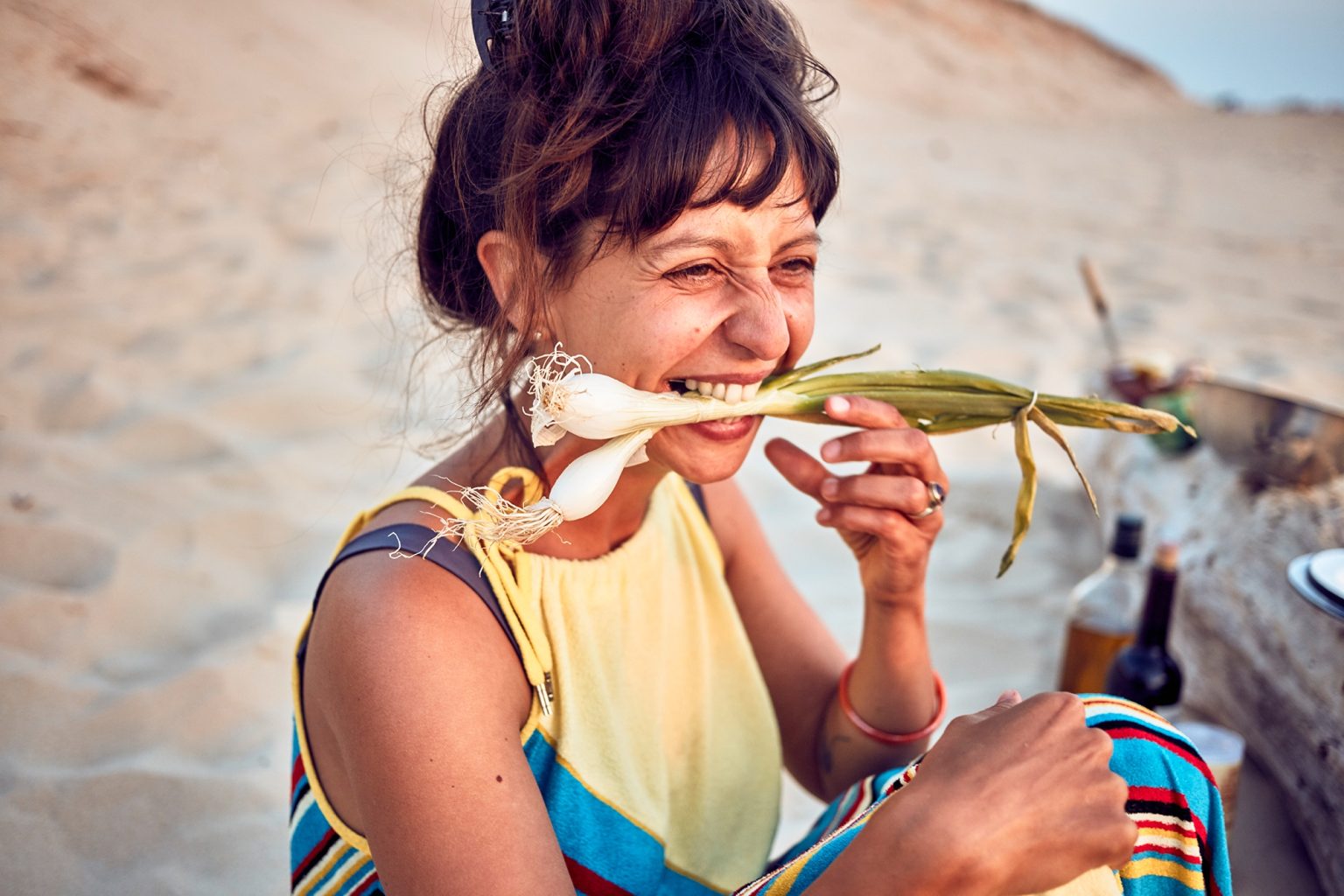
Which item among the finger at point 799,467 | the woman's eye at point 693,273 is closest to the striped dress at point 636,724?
the finger at point 799,467

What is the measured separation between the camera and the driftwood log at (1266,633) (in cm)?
198

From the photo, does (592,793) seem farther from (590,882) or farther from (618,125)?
(618,125)

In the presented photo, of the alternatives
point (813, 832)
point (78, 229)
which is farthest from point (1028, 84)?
point (813, 832)

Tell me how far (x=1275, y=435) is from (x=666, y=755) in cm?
187

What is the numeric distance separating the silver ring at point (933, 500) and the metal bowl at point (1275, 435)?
1344 millimetres

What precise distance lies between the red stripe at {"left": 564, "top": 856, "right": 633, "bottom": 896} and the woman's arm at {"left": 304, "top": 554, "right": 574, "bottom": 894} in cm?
21

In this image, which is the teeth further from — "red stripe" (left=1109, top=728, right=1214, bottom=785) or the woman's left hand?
"red stripe" (left=1109, top=728, right=1214, bottom=785)

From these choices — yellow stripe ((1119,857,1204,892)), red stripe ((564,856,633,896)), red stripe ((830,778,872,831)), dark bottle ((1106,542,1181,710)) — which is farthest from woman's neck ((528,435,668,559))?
dark bottle ((1106,542,1181,710))

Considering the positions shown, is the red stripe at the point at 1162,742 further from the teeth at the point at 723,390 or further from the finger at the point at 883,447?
the teeth at the point at 723,390

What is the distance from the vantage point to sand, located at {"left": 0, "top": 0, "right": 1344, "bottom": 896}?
2070 mm

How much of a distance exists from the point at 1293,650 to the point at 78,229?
548 centimetres

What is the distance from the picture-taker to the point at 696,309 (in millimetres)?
1371

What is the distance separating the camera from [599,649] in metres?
1.55

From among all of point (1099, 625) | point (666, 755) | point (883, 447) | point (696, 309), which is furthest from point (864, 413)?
point (1099, 625)
